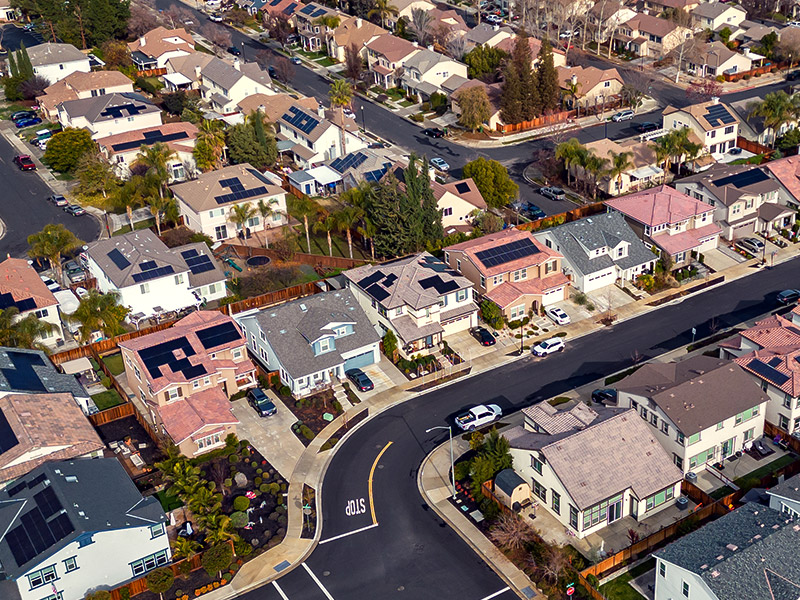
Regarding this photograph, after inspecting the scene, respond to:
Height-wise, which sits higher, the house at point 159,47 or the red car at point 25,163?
the house at point 159,47

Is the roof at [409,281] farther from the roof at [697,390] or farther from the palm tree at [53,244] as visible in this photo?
the palm tree at [53,244]

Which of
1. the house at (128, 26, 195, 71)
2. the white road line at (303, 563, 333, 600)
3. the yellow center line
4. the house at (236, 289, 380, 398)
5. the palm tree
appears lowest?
the yellow center line

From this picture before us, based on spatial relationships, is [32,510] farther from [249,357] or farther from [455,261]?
[455,261]

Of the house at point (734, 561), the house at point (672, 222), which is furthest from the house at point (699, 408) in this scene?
the house at point (672, 222)

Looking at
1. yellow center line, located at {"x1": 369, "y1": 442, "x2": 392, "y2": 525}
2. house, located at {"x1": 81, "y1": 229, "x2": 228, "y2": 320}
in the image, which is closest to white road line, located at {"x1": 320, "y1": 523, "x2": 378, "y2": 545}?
yellow center line, located at {"x1": 369, "y1": 442, "x2": 392, "y2": 525}

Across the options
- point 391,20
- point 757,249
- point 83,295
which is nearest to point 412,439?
point 83,295

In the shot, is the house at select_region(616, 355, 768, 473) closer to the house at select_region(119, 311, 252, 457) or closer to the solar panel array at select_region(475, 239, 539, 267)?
the solar panel array at select_region(475, 239, 539, 267)
